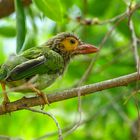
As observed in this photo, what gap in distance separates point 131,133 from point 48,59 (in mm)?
1890

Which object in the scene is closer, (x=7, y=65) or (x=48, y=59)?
(x=7, y=65)

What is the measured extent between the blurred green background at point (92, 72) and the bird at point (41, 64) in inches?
18.7

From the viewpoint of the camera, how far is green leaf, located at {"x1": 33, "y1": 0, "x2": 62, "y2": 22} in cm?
388

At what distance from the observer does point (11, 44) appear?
6.24 meters

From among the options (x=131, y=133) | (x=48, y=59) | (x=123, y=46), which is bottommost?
(x=131, y=133)

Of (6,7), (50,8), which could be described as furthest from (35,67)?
(6,7)

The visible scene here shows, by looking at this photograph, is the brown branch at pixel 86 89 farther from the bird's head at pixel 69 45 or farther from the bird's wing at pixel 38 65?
the bird's head at pixel 69 45

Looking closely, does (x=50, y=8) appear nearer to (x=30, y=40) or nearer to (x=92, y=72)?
(x=30, y=40)

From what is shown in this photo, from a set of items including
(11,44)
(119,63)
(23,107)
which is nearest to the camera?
(23,107)

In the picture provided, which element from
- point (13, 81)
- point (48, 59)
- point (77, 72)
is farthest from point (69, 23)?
point (13, 81)

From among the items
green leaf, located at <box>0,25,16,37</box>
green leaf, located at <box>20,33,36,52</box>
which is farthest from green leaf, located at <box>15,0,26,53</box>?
green leaf, located at <box>0,25,16,37</box>

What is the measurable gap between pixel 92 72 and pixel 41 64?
62.9 inches

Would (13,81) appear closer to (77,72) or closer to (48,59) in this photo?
(48,59)

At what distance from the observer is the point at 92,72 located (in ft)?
17.9
